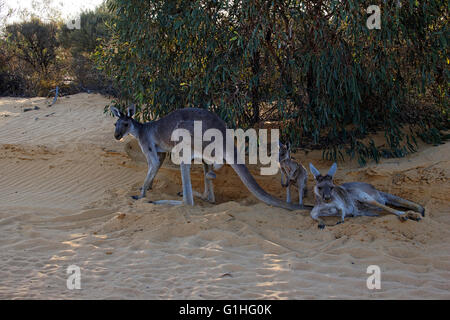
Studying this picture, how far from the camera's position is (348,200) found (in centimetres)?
610

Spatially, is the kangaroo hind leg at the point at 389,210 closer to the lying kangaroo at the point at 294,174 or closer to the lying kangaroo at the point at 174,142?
the lying kangaroo at the point at 174,142

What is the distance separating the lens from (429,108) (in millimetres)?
8539

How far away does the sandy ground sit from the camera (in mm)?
4035

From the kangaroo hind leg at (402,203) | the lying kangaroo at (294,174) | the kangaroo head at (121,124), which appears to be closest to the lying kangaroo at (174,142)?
the kangaroo head at (121,124)

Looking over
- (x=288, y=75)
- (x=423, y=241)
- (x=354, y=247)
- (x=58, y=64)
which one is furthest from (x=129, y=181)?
(x=58, y=64)

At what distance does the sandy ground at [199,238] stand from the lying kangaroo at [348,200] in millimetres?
208

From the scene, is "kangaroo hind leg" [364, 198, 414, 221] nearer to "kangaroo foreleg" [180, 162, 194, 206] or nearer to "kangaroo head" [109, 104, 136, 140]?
"kangaroo foreleg" [180, 162, 194, 206]

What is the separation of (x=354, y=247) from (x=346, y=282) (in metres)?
0.93

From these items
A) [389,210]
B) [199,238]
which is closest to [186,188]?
[199,238]

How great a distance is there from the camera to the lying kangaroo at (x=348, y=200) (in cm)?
584

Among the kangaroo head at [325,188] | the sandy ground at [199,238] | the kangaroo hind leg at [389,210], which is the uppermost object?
the kangaroo head at [325,188]

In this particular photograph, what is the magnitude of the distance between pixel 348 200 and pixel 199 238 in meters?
2.20

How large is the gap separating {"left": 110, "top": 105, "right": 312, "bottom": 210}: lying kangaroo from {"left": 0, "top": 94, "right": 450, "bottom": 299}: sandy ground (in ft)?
0.77

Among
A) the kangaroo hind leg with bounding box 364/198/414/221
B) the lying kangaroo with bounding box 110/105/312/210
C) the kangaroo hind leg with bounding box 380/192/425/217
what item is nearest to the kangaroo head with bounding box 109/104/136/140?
the lying kangaroo with bounding box 110/105/312/210
